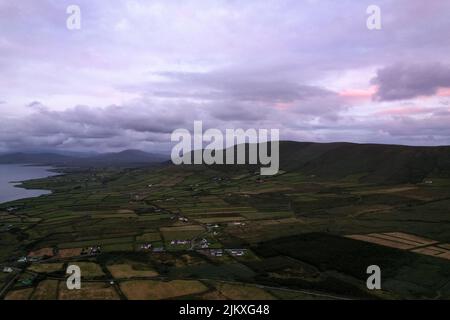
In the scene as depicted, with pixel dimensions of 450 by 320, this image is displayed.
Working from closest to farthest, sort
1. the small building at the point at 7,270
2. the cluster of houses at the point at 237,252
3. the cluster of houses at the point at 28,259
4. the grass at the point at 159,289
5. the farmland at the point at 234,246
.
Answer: the grass at the point at 159,289 → the farmland at the point at 234,246 → the small building at the point at 7,270 → the cluster of houses at the point at 28,259 → the cluster of houses at the point at 237,252

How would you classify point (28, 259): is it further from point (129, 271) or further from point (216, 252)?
point (216, 252)

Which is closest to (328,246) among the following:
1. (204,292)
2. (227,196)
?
(204,292)

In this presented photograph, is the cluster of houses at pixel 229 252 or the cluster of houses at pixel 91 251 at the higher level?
the cluster of houses at pixel 229 252

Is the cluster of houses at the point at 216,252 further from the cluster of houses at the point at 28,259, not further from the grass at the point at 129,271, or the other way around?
the cluster of houses at the point at 28,259

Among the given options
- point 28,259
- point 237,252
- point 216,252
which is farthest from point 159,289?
point 28,259

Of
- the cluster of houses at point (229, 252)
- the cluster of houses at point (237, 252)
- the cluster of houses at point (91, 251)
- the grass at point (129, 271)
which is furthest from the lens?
the cluster of houses at point (91, 251)

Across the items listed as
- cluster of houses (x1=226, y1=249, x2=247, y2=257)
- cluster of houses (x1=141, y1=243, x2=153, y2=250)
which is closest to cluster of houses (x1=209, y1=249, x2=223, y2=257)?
cluster of houses (x1=226, y1=249, x2=247, y2=257)

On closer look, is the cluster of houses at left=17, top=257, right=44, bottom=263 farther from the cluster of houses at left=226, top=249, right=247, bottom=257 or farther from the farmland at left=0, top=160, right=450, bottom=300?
the cluster of houses at left=226, top=249, right=247, bottom=257

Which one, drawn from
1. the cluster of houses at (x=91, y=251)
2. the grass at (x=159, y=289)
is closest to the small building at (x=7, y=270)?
the cluster of houses at (x=91, y=251)
